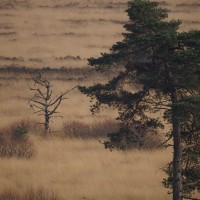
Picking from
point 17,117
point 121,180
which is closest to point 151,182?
point 121,180

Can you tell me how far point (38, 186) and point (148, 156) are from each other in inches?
195

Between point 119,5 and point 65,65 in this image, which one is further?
point 119,5

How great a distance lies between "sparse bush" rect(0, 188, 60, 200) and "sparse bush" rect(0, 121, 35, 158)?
3786 millimetres

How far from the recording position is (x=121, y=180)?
15469mm

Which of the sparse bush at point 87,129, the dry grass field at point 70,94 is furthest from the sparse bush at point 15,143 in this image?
the sparse bush at point 87,129

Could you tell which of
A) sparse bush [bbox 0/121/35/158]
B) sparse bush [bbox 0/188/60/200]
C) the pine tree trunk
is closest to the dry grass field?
sparse bush [bbox 0/188/60/200]

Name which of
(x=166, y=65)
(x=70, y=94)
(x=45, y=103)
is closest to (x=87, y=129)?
→ (x=45, y=103)

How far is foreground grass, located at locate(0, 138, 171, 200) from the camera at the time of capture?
14.3m

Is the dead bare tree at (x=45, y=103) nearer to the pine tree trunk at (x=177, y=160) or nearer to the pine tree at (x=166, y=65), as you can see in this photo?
the pine tree at (x=166, y=65)

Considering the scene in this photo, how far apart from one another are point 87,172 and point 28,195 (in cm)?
315

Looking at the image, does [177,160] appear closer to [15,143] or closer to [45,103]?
[15,143]

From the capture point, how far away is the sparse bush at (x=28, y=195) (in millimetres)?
13445

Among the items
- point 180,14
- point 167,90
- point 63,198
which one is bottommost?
point 63,198

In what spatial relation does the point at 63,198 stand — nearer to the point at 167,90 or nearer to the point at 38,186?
the point at 38,186
